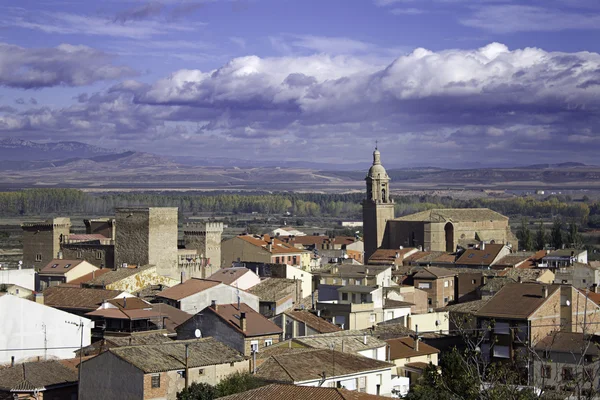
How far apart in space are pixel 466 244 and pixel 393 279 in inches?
991

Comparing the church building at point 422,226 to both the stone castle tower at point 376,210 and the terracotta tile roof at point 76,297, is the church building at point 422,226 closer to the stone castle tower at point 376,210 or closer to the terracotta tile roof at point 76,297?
the stone castle tower at point 376,210

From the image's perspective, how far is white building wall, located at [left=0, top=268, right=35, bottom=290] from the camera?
54.4 m

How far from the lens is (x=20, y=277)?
183ft

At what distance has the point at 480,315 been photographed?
40.3 metres

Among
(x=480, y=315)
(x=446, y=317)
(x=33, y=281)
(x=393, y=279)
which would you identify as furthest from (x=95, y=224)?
(x=480, y=315)

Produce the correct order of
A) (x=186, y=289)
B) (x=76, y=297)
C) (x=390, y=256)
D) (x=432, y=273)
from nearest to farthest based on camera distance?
(x=76, y=297)
(x=186, y=289)
(x=432, y=273)
(x=390, y=256)

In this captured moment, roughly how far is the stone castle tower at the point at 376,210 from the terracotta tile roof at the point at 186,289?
42.7 meters

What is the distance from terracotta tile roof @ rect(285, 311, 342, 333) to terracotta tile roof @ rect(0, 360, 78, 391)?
9403mm

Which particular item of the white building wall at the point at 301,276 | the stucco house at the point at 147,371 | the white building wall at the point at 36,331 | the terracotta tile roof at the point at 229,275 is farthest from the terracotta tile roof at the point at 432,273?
the stucco house at the point at 147,371

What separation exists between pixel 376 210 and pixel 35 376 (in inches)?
2440

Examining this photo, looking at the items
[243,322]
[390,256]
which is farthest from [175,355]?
[390,256]

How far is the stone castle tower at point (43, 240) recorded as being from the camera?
7019 centimetres

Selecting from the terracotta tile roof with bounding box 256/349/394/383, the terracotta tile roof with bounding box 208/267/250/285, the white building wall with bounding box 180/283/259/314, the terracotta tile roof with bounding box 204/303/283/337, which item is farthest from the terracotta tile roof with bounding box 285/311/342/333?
the terracotta tile roof with bounding box 208/267/250/285

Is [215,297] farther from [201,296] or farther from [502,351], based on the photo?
[502,351]
